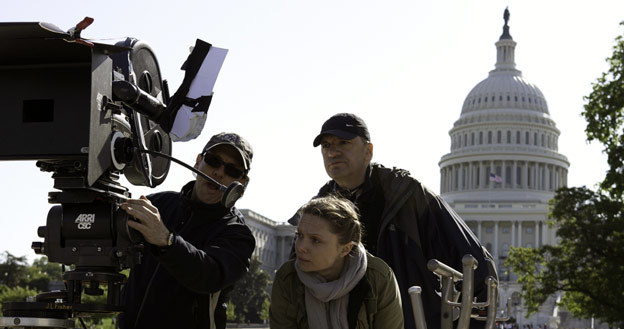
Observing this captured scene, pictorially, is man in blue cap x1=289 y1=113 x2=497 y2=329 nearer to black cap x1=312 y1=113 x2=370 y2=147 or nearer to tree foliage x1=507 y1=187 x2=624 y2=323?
black cap x1=312 y1=113 x2=370 y2=147

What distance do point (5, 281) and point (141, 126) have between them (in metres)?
72.8

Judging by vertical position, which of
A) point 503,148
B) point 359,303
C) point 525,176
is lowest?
point 359,303

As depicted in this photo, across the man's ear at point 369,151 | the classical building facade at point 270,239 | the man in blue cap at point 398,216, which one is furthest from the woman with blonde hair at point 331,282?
the classical building facade at point 270,239

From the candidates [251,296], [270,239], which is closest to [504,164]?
[270,239]

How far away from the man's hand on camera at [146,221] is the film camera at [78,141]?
0.04 m

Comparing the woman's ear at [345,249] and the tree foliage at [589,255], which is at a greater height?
the tree foliage at [589,255]

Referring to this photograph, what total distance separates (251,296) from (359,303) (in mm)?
82092

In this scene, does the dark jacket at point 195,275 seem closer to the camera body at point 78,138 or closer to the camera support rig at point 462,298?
the camera body at point 78,138

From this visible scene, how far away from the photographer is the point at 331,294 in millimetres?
4984

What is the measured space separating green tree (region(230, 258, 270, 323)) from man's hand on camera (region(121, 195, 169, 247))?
78709 millimetres

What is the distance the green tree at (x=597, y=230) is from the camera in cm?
3058

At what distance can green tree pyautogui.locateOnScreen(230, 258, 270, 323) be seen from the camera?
277ft

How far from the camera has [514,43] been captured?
5812 inches

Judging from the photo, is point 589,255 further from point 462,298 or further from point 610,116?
point 462,298
